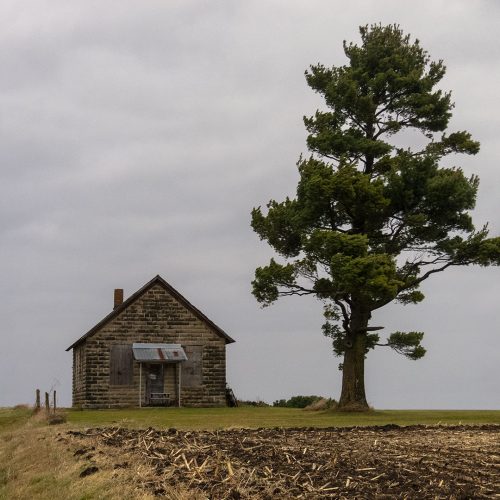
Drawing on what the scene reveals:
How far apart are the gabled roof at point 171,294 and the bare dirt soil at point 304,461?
2585cm

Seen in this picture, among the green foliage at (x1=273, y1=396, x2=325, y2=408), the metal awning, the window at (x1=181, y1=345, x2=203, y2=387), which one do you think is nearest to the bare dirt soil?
A: the metal awning

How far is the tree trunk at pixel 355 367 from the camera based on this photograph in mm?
42969

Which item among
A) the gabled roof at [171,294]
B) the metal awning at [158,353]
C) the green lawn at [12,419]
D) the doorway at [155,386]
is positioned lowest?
the green lawn at [12,419]

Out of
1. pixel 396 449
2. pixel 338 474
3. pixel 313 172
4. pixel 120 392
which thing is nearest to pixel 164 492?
pixel 338 474

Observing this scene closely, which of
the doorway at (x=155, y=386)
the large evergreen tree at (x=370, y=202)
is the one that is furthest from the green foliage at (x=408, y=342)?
the doorway at (x=155, y=386)

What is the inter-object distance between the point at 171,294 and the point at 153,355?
3943 mm

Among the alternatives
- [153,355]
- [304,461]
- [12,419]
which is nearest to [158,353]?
[153,355]

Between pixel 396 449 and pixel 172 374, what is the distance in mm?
33267

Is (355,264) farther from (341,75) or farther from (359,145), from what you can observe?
(341,75)

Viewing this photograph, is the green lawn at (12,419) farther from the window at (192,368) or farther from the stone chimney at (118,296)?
the stone chimney at (118,296)

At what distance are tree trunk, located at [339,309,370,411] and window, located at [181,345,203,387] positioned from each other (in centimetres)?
1133

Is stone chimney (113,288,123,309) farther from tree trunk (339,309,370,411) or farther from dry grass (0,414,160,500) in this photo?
dry grass (0,414,160,500)

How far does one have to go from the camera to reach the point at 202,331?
175 feet

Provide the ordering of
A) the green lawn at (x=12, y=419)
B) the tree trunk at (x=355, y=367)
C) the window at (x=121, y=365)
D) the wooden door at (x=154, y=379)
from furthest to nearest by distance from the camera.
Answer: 1. the wooden door at (x=154, y=379)
2. the window at (x=121, y=365)
3. the tree trunk at (x=355, y=367)
4. the green lawn at (x=12, y=419)
